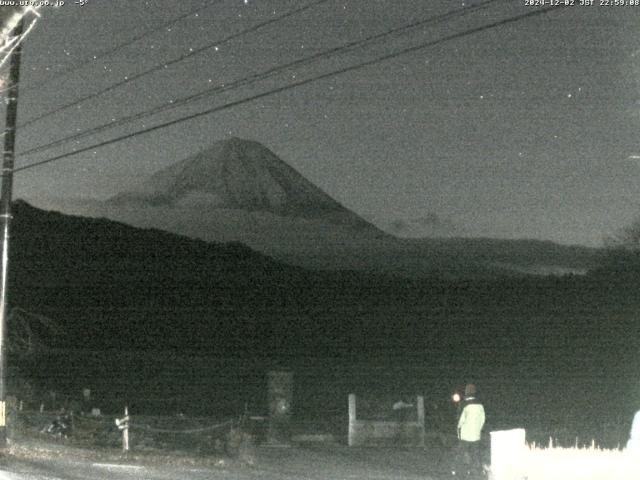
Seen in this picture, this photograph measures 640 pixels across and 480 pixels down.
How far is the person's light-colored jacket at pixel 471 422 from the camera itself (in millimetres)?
16359

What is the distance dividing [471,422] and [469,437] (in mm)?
249

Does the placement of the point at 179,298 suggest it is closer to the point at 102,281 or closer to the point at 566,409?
the point at 102,281

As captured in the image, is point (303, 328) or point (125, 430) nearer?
point (125, 430)

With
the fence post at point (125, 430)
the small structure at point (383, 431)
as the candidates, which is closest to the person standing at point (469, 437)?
the fence post at point (125, 430)

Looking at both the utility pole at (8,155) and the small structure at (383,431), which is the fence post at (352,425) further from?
the utility pole at (8,155)

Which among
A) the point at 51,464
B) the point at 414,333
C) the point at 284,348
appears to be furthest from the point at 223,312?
the point at 51,464

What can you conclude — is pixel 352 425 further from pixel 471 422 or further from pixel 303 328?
pixel 303 328

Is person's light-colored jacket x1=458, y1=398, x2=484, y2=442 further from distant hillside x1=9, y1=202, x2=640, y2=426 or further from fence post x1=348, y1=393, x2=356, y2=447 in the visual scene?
distant hillside x1=9, y1=202, x2=640, y2=426

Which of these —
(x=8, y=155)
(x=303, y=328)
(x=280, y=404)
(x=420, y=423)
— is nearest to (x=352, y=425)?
(x=420, y=423)

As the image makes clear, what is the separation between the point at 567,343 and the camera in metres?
54.1

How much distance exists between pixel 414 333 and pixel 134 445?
43.9 metres

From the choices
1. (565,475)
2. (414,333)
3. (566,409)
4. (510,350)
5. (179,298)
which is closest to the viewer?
(565,475)

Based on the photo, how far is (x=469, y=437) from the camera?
647 inches

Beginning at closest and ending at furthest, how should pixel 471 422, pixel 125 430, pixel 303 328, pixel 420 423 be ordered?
pixel 471 422
pixel 125 430
pixel 420 423
pixel 303 328
